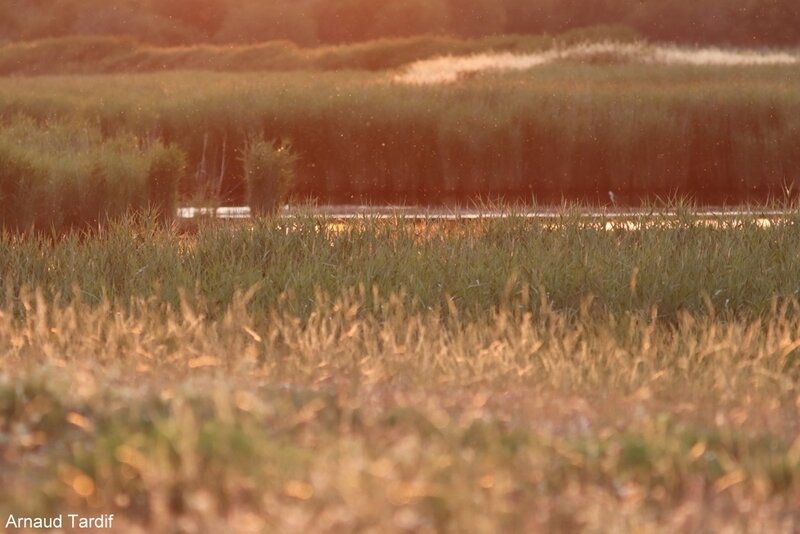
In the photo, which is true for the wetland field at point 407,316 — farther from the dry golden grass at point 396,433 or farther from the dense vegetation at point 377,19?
the dense vegetation at point 377,19

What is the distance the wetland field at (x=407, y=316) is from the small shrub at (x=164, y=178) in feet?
0.08

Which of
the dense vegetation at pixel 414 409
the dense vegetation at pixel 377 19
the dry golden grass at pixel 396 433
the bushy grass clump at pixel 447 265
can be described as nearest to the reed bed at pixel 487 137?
the bushy grass clump at pixel 447 265

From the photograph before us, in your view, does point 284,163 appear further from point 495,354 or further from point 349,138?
point 495,354

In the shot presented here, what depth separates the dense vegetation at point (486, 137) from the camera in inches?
561

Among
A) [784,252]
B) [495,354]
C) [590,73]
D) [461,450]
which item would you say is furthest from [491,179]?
[461,450]

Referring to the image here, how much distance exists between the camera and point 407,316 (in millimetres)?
6238

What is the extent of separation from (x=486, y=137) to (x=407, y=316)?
326 inches

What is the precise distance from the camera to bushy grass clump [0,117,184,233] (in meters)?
10.2

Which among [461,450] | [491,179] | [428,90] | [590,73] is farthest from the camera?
[590,73]

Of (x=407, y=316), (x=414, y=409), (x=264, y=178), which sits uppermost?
(x=414, y=409)

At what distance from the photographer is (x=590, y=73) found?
18766 millimetres

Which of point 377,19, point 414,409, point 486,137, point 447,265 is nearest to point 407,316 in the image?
point 447,265

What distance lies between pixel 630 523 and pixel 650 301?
11.0ft

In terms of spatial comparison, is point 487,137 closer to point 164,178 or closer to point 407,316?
point 164,178
